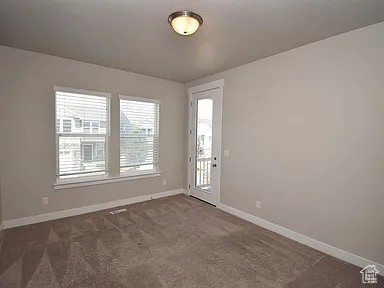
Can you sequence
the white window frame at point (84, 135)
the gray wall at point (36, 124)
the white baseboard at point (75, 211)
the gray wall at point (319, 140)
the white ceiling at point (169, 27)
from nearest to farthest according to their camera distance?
1. the white ceiling at point (169, 27)
2. the gray wall at point (319, 140)
3. the gray wall at point (36, 124)
4. the white baseboard at point (75, 211)
5. the white window frame at point (84, 135)

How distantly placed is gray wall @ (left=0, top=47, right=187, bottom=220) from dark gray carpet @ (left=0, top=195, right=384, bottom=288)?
0.42 m

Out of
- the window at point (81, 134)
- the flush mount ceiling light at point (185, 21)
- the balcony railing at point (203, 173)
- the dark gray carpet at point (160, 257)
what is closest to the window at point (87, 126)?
the window at point (81, 134)

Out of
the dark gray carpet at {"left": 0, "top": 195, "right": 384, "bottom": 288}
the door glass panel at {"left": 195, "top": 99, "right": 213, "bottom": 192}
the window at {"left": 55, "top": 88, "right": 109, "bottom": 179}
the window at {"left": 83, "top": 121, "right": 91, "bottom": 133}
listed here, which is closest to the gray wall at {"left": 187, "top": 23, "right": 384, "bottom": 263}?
the dark gray carpet at {"left": 0, "top": 195, "right": 384, "bottom": 288}

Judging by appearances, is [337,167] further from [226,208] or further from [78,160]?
[78,160]

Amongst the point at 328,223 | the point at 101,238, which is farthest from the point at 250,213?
the point at 101,238

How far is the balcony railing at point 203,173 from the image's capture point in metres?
4.46

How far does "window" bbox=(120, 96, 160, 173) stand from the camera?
4188 millimetres

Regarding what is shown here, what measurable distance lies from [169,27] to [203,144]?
2550 millimetres

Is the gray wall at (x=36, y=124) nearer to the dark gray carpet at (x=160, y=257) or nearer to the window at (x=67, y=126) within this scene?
the window at (x=67, y=126)

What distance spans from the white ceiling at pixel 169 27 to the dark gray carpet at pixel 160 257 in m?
2.59

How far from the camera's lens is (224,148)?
402cm

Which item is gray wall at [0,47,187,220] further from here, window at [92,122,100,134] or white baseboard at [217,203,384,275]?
white baseboard at [217,203,384,275]

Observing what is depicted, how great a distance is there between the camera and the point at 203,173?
4637mm

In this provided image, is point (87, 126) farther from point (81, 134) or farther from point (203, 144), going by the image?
point (203, 144)
